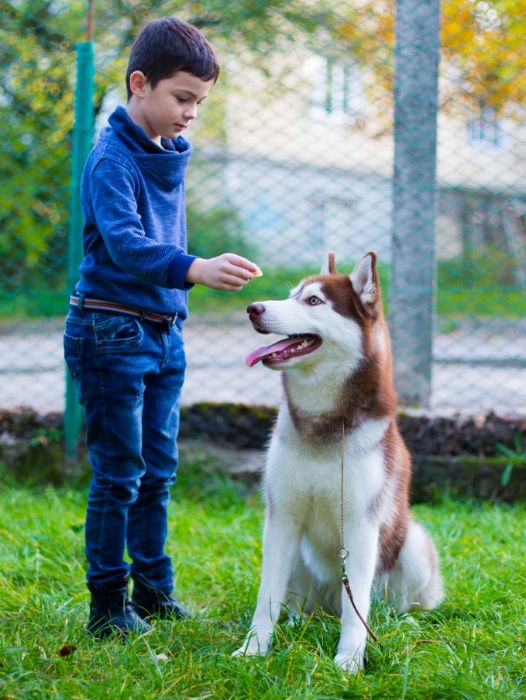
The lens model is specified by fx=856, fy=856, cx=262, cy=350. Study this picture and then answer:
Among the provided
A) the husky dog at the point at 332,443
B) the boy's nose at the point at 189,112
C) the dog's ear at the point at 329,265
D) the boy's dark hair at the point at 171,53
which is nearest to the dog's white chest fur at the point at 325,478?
the husky dog at the point at 332,443

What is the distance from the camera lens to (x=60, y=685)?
2.25m

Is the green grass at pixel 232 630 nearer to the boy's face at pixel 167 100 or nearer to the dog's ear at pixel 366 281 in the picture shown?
the dog's ear at pixel 366 281

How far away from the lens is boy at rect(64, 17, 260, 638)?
258 centimetres

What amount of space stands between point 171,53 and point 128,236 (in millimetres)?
589

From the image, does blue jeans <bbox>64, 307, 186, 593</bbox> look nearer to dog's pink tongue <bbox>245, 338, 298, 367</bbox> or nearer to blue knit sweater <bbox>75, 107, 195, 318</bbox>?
blue knit sweater <bbox>75, 107, 195, 318</bbox>

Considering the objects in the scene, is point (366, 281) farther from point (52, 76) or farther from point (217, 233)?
point (217, 233)

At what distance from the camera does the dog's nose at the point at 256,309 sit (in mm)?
2500

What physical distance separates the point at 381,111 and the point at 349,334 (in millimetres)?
2770

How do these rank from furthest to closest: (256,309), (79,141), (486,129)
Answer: (486,129)
(79,141)
(256,309)

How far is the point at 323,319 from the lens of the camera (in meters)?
2.63

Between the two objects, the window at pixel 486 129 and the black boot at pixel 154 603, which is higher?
the window at pixel 486 129

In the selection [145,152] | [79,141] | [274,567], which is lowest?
[274,567]

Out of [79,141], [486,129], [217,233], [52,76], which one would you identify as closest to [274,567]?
[79,141]

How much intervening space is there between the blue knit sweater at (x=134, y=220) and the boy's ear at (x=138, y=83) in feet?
0.25
